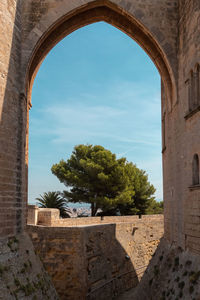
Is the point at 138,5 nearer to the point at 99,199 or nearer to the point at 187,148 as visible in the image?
the point at 187,148

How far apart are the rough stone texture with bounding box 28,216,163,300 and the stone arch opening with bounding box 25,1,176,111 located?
4.81m

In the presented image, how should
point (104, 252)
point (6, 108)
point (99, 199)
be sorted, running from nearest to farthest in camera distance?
point (6, 108)
point (104, 252)
point (99, 199)

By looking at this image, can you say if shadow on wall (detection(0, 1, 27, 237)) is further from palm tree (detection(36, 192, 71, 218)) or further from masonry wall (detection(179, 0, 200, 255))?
palm tree (detection(36, 192, 71, 218))

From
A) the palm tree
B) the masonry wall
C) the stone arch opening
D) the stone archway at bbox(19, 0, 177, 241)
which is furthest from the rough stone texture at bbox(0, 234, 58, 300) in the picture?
the palm tree

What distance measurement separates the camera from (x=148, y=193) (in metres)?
26.5

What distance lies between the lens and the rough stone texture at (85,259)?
11.5 metres

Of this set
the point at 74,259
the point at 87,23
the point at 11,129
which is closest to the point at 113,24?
the point at 87,23

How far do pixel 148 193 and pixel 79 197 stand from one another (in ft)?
19.6

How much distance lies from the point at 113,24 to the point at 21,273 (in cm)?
764

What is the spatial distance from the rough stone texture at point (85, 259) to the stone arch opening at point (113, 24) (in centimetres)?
481

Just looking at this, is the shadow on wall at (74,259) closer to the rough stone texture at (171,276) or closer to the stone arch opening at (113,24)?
the rough stone texture at (171,276)

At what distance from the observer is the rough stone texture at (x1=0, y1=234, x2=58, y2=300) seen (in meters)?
6.92

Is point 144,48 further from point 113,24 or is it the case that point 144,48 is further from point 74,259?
point 74,259

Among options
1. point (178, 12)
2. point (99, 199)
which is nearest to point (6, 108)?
point (178, 12)
